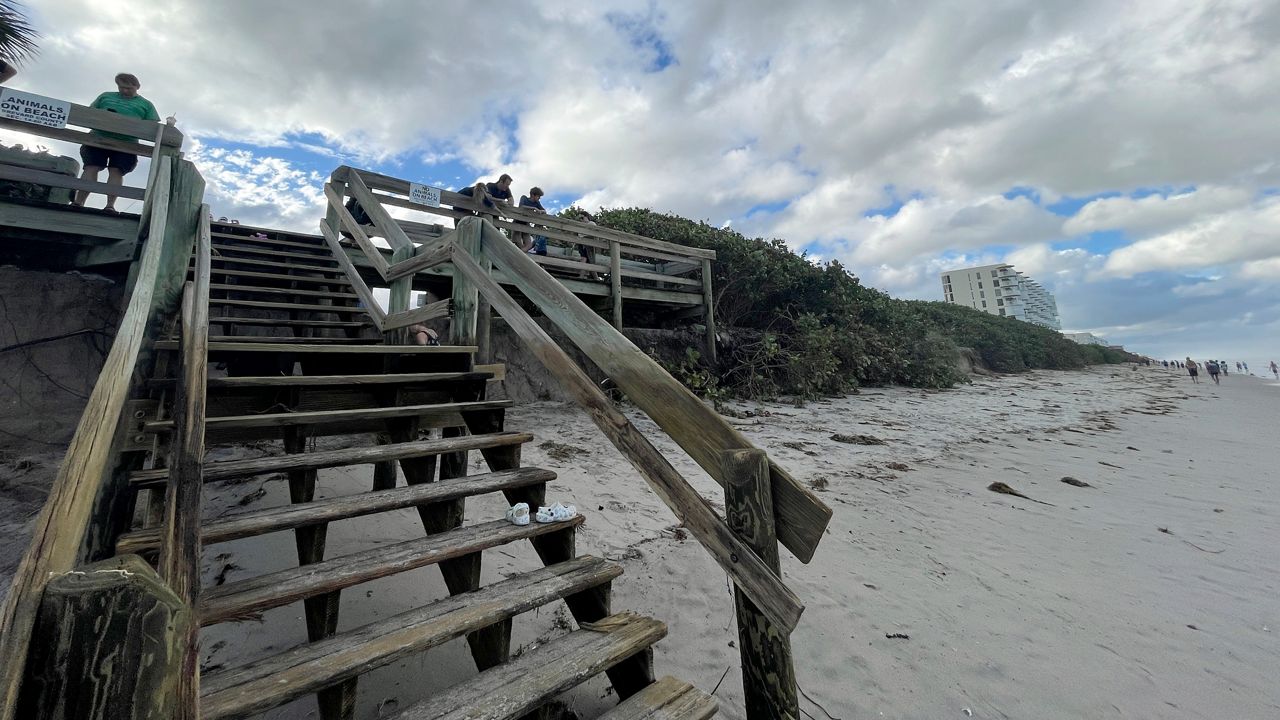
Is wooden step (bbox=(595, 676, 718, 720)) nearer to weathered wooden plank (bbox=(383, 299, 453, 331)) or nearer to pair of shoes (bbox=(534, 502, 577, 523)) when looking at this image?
pair of shoes (bbox=(534, 502, 577, 523))

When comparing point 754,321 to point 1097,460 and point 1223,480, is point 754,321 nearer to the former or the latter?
point 1097,460

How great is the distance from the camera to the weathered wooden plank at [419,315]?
3.19 metres

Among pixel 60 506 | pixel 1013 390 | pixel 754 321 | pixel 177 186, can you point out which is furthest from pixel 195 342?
pixel 1013 390

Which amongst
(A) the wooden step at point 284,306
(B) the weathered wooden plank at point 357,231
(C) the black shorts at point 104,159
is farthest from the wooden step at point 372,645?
(C) the black shorts at point 104,159

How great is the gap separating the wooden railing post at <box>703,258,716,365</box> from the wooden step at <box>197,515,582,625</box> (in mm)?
6850

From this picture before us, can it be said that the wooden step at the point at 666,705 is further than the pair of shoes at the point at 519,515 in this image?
No

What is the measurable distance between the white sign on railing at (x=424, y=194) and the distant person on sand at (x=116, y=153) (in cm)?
225

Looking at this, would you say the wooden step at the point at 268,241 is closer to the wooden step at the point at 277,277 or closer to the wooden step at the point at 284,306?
the wooden step at the point at 277,277

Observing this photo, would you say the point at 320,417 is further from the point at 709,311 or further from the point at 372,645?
the point at 709,311

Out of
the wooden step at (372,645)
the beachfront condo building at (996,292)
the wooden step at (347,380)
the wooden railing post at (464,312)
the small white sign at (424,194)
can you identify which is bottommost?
the wooden step at (372,645)

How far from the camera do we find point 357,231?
411 cm

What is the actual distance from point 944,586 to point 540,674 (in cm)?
253

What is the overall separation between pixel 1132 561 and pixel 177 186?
6.60 metres

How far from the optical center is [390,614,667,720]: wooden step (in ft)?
A: 4.08
